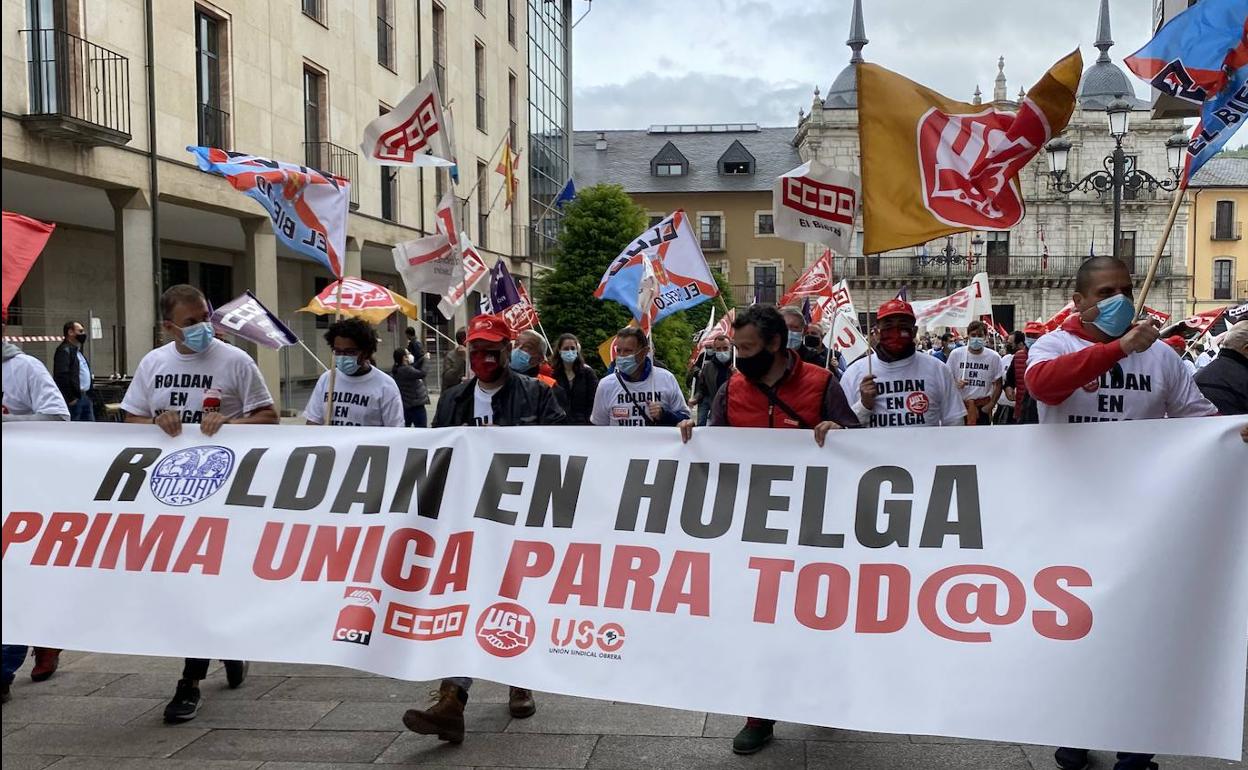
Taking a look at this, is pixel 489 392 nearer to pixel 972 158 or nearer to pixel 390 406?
pixel 390 406

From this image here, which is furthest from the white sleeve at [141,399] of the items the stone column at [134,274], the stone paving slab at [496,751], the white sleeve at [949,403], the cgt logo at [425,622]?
the stone column at [134,274]

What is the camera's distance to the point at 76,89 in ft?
47.5

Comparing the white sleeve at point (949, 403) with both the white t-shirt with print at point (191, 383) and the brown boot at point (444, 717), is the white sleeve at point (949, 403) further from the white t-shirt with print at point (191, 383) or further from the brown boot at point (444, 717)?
the white t-shirt with print at point (191, 383)

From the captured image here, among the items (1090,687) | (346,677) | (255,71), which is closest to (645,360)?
(346,677)

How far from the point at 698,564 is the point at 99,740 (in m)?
2.62

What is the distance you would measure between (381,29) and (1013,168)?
74.1 feet

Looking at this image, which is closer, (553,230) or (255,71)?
(255,71)

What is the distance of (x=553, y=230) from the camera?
4159cm

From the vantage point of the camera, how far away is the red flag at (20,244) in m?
4.74

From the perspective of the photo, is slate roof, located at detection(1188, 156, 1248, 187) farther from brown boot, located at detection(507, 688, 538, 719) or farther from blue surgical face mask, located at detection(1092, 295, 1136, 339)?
brown boot, located at detection(507, 688, 538, 719)

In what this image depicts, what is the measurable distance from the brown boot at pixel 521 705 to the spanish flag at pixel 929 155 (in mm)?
2469

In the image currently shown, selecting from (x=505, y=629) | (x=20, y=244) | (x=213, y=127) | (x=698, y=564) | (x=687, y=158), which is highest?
(x=687, y=158)

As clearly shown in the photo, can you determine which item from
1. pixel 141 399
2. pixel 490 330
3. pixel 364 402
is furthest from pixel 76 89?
pixel 490 330

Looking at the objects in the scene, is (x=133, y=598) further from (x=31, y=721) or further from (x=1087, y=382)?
(x=1087, y=382)
